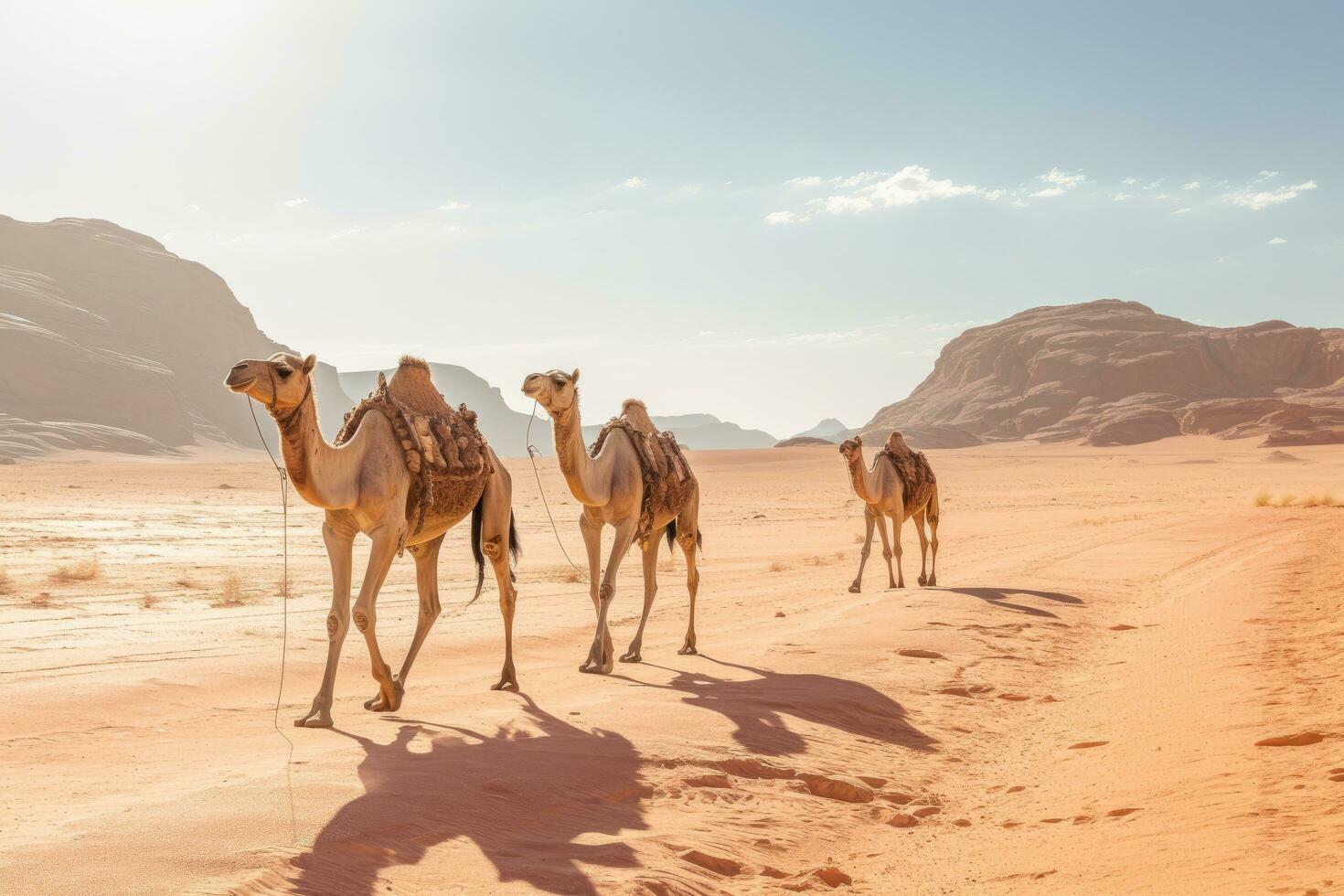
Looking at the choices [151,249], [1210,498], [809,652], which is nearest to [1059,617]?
[809,652]

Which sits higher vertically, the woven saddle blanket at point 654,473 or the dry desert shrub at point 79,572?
the woven saddle blanket at point 654,473

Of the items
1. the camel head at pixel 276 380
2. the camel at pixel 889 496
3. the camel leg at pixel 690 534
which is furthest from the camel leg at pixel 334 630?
the camel at pixel 889 496

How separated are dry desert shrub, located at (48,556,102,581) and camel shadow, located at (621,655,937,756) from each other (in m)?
11.1

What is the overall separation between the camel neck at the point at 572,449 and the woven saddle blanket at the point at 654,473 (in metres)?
0.82

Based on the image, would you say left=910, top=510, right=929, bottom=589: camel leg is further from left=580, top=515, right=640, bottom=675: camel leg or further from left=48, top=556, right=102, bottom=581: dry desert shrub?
left=48, top=556, right=102, bottom=581: dry desert shrub

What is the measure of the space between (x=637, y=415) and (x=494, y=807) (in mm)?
6773

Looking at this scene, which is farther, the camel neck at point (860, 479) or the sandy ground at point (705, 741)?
the camel neck at point (860, 479)

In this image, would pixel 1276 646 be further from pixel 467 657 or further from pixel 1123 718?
pixel 467 657

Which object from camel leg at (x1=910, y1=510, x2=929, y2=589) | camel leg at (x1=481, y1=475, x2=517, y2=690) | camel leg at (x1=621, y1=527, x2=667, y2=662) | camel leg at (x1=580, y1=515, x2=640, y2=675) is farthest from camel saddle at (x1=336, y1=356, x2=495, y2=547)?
camel leg at (x1=910, y1=510, x2=929, y2=589)

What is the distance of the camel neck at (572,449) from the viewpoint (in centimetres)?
975

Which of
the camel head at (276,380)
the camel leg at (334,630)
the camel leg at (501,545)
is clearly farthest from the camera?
the camel leg at (501,545)

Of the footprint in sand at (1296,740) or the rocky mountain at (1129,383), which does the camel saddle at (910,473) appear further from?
the rocky mountain at (1129,383)

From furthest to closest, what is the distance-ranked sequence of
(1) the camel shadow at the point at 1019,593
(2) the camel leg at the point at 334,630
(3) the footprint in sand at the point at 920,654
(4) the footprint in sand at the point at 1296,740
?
(1) the camel shadow at the point at 1019,593 → (3) the footprint in sand at the point at 920,654 → (2) the camel leg at the point at 334,630 → (4) the footprint in sand at the point at 1296,740

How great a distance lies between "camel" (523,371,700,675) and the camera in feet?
31.5
